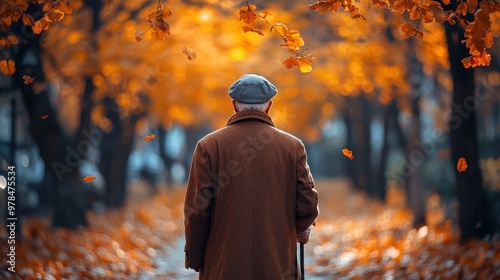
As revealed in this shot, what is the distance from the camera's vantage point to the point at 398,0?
6.42 meters

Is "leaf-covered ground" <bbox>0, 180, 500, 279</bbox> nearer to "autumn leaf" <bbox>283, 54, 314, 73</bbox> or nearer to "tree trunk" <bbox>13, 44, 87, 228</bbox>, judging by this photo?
"tree trunk" <bbox>13, 44, 87, 228</bbox>

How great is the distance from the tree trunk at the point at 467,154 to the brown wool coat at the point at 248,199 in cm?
600

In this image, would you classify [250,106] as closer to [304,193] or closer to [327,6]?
[304,193]

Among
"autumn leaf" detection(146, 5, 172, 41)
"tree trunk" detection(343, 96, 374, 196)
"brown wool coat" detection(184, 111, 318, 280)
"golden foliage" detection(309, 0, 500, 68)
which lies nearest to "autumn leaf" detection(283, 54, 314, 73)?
"golden foliage" detection(309, 0, 500, 68)

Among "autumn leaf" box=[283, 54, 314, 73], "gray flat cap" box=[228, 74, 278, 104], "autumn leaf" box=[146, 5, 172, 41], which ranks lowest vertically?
"gray flat cap" box=[228, 74, 278, 104]

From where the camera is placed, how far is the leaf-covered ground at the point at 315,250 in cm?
988

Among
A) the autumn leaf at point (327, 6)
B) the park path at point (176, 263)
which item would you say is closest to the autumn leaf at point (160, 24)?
the autumn leaf at point (327, 6)

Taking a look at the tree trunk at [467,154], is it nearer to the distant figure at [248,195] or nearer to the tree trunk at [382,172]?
the distant figure at [248,195]

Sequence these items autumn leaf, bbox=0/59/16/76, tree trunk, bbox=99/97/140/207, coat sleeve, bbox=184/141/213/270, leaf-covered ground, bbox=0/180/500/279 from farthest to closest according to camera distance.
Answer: tree trunk, bbox=99/97/140/207, leaf-covered ground, bbox=0/180/500/279, autumn leaf, bbox=0/59/16/76, coat sleeve, bbox=184/141/213/270

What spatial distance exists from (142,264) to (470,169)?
5604 millimetres

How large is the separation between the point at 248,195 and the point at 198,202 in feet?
1.09

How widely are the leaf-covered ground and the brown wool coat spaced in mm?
4072

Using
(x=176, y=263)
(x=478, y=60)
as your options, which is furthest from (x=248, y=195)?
(x=176, y=263)

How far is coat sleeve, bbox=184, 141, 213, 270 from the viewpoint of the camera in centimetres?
507
